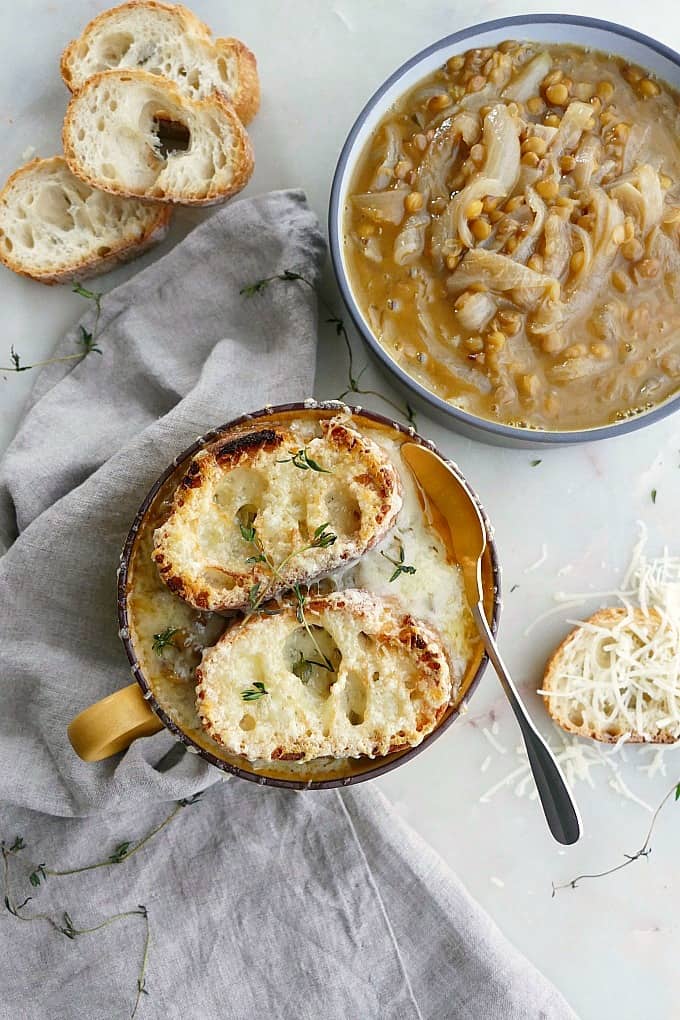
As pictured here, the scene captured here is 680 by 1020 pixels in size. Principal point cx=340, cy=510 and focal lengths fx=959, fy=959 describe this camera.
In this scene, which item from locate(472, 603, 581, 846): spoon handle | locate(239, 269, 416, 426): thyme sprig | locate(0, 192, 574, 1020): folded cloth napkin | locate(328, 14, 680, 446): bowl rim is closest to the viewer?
locate(472, 603, 581, 846): spoon handle

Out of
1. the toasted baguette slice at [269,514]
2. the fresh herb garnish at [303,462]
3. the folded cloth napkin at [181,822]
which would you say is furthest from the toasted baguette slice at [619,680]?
the fresh herb garnish at [303,462]

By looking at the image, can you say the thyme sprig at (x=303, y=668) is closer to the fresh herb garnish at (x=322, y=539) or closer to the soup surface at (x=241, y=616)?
the soup surface at (x=241, y=616)

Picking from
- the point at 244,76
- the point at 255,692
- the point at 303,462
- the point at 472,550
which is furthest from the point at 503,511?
the point at 244,76

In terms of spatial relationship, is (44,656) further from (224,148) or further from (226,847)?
(224,148)

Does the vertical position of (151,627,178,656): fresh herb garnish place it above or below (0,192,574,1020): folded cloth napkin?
above

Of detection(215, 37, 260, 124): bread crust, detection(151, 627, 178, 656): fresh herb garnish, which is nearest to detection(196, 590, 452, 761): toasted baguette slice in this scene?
detection(151, 627, 178, 656): fresh herb garnish

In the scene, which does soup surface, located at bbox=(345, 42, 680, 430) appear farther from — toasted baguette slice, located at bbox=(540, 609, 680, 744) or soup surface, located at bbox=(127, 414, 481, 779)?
toasted baguette slice, located at bbox=(540, 609, 680, 744)

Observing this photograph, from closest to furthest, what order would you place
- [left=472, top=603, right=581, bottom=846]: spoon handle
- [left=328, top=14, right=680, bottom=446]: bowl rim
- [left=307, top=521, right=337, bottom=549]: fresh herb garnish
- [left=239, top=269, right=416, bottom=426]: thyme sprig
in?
[left=307, top=521, right=337, bottom=549]: fresh herb garnish < [left=472, top=603, right=581, bottom=846]: spoon handle < [left=328, top=14, right=680, bottom=446]: bowl rim < [left=239, top=269, right=416, bottom=426]: thyme sprig
